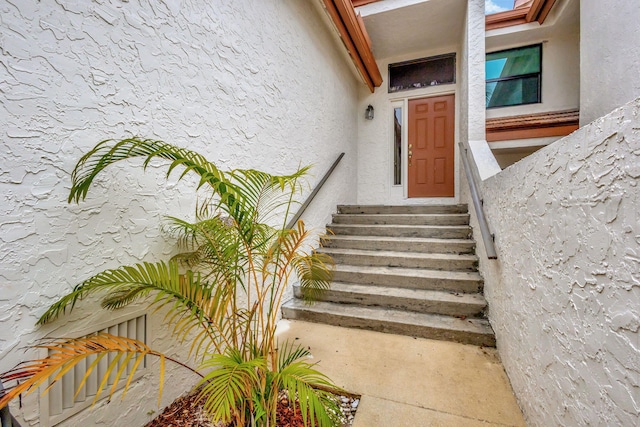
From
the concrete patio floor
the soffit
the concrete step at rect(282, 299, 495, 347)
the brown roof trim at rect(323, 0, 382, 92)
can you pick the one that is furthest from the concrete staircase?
the soffit

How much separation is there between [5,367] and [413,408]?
1.64 m

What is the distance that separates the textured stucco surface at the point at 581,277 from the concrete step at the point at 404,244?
1370 millimetres

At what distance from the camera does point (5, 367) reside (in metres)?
0.85

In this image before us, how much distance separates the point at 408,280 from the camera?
2.49 metres

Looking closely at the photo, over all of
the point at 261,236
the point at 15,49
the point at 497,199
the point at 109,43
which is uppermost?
the point at 109,43

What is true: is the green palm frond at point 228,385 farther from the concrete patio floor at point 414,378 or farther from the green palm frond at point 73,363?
the concrete patio floor at point 414,378

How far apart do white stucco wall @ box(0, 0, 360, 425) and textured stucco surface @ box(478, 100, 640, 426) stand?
1.68m

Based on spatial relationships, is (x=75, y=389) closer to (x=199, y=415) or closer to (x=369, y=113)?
(x=199, y=415)

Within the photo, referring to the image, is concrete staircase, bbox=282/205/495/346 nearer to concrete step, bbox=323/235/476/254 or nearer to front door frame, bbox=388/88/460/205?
concrete step, bbox=323/235/476/254

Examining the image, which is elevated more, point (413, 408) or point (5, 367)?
point (5, 367)

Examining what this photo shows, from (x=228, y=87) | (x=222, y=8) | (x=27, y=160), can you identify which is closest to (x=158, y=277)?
(x=27, y=160)

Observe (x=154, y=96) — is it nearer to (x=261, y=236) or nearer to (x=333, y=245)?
(x=261, y=236)

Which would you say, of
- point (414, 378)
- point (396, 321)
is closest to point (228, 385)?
point (414, 378)

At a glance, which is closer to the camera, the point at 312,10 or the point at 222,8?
the point at 222,8
